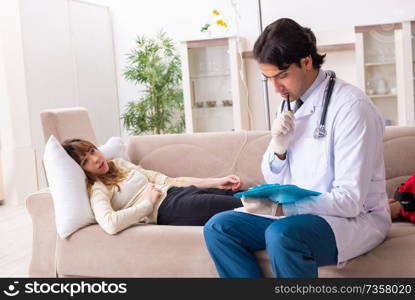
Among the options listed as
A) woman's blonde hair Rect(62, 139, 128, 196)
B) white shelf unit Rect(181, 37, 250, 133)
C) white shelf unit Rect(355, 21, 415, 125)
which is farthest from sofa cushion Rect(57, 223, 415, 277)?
white shelf unit Rect(181, 37, 250, 133)

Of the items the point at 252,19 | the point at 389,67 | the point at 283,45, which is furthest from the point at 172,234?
the point at 252,19

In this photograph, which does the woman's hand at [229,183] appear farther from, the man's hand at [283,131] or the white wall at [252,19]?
the white wall at [252,19]

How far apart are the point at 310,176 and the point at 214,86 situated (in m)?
3.68

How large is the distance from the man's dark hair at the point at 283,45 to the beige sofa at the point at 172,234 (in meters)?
0.66

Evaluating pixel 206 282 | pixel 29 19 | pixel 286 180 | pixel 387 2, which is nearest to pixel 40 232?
pixel 206 282

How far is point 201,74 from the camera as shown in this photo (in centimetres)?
564

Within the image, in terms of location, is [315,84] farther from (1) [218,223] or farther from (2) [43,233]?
(2) [43,233]

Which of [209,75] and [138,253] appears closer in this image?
[138,253]

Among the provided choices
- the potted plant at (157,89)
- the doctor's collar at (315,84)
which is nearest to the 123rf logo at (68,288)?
the doctor's collar at (315,84)

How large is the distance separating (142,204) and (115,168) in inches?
14.4

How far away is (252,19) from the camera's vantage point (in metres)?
5.77

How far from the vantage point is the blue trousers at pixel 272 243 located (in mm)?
1815

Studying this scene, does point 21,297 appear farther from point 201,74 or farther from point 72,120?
point 201,74

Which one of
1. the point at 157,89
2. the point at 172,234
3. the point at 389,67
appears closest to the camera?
the point at 172,234
